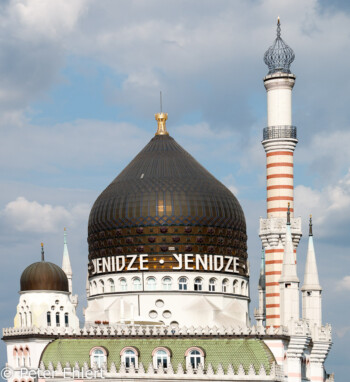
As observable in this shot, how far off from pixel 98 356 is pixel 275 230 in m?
17.8

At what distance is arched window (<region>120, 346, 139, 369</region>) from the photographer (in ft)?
319

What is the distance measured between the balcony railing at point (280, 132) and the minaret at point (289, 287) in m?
10.6

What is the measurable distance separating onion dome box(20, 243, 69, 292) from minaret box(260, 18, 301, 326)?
653 inches

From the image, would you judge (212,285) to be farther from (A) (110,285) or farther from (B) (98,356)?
(B) (98,356)

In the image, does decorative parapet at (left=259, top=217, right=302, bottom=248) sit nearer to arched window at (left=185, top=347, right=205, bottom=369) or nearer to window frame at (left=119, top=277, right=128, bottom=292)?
window frame at (left=119, top=277, right=128, bottom=292)

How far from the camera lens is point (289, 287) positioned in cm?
9894

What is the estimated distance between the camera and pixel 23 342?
325 ft

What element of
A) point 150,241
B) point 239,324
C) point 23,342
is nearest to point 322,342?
point 239,324

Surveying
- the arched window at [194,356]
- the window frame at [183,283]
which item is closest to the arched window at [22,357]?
the arched window at [194,356]

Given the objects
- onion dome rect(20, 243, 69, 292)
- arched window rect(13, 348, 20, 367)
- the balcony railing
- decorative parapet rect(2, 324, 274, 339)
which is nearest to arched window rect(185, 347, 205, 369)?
decorative parapet rect(2, 324, 274, 339)

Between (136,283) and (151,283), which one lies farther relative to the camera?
(136,283)

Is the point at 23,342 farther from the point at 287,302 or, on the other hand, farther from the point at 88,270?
the point at 287,302

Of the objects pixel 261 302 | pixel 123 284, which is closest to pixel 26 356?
pixel 123 284

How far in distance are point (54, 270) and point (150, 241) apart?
8642 millimetres
